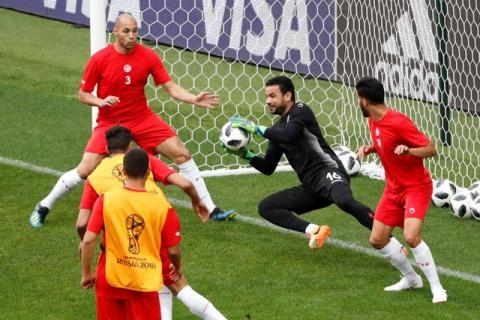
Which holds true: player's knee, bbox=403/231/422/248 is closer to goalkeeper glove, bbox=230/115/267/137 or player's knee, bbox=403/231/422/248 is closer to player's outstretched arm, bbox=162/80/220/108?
goalkeeper glove, bbox=230/115/267/137

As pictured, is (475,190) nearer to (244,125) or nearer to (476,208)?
(476,208)

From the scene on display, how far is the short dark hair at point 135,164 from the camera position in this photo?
793 cm

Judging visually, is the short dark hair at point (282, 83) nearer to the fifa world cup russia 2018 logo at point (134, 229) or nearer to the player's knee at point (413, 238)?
the player's knee at point (413, 238)

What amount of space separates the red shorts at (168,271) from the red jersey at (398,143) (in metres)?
2.33

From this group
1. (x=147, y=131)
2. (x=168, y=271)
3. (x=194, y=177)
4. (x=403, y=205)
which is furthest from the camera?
(x=194, y=177)

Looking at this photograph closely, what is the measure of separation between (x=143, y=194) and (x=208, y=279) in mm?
3091

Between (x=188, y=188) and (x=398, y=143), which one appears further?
(x=398, y=143)

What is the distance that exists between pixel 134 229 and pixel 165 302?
1.18 m

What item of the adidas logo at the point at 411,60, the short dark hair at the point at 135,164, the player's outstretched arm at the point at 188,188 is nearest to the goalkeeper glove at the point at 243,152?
the player's outstretched arm at the point at 188,188

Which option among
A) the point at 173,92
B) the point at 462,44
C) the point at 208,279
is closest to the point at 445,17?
the point at 462,44

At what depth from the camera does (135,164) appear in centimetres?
794

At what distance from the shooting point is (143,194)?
8008 mm

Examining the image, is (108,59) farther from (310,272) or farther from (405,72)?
(405,72)

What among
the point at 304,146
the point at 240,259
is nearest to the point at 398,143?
the point at 304,146
